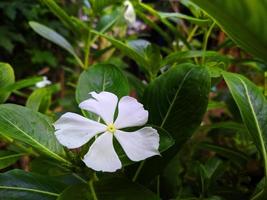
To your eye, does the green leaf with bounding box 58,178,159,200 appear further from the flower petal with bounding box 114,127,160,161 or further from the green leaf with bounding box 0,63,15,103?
the green leaf with bounding box 0,63,15,103

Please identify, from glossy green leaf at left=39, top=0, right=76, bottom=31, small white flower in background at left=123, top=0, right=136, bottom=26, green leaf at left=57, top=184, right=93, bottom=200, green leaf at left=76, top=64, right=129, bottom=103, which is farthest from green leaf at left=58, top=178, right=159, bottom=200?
small white flower in background at left=123, top=0, right=136, bottom=26

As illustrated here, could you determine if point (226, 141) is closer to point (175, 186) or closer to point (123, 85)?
point (175, 186)

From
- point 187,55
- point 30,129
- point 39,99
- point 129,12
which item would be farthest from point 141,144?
point 129,12

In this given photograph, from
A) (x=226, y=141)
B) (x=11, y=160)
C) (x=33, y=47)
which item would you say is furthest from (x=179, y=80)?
(x=33, y=47)

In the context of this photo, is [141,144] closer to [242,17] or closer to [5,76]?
[242,17]

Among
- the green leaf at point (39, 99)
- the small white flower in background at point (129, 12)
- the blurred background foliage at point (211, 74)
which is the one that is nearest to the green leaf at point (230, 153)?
the blurred background foliage at point (211, 74)

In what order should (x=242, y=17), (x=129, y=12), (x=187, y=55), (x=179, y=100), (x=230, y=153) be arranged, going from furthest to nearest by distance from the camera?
(x=129, y=12) < (x=230, y=153) < (x=187, y=55) < (x=179, y=100) < (x=242, y=17)
